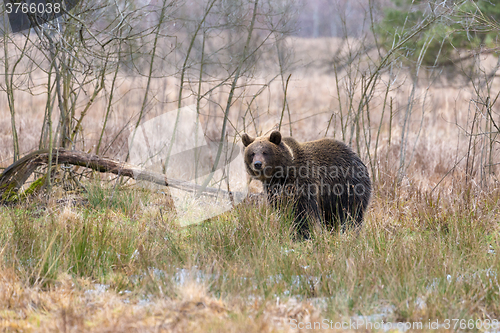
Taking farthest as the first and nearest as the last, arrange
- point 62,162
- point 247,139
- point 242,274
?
point 62,162 → point 247,139 → point 242,274

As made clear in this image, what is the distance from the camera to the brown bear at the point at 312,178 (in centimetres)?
500

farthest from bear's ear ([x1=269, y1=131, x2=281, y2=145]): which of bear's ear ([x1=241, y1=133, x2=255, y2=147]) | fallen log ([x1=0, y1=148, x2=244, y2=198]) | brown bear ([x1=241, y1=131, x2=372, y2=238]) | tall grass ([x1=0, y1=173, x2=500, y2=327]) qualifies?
fallen log ([x1=0, y1=148, x2=244, y2=198])

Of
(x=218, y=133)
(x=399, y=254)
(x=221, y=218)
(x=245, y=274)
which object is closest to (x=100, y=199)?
(x=221, y=218)

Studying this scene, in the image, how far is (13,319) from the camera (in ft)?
9.52

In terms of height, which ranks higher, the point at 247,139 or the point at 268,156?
the point at 247,139

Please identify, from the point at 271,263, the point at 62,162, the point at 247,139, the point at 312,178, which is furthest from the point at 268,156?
the point at 62,162

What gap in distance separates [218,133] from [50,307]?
28.1 ft

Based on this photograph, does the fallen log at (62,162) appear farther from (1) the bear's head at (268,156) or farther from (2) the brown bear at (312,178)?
(2) the brown bear at (312,178)

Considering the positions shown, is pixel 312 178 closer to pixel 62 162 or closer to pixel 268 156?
pixel 268 156

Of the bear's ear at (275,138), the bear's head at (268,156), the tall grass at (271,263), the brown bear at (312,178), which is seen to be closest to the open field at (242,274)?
the tall grass at (271,263)

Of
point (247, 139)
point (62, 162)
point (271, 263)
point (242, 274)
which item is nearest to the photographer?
point (242, 274)

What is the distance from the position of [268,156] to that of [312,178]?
22.8 inches

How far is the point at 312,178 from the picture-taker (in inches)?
200

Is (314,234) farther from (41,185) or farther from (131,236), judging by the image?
(41,185)
